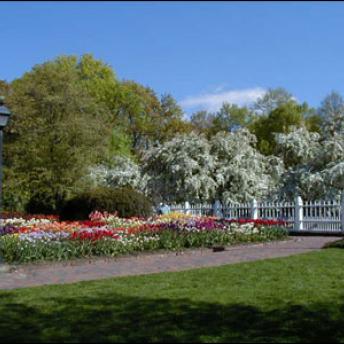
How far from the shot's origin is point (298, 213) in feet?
73.2

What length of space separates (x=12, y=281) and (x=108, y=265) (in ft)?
8.84

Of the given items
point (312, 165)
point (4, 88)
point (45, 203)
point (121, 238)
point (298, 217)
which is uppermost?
point (4, 88)

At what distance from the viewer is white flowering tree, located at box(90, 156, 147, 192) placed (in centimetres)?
3111

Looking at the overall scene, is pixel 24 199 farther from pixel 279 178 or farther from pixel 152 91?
pixel 152 91

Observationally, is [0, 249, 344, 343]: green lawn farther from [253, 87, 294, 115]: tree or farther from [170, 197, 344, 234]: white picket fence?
[253, 87, 294, 115]: tree

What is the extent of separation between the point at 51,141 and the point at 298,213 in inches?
568

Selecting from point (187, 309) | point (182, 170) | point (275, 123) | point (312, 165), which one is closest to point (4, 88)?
point (182, 170)

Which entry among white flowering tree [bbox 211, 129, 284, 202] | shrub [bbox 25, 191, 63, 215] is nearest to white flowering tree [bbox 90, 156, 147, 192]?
shrub [bbox 25, 191, 63, 215]

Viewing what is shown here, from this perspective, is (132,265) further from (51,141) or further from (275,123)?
(275,123)

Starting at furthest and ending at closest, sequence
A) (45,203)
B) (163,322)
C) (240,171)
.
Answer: (45,203) → (240,171) → (163,322)

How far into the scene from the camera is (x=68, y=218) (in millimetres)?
26562

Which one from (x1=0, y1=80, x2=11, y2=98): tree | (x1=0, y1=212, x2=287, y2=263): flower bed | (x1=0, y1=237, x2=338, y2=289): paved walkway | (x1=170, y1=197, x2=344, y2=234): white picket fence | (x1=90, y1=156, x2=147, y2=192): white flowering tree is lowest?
(x1=0, y1=237, x2=338, y2=289): paved walkway

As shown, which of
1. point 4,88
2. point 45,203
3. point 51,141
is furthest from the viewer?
point 4,88

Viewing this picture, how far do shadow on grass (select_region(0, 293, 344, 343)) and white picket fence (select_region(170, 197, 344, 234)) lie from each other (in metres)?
14.4
